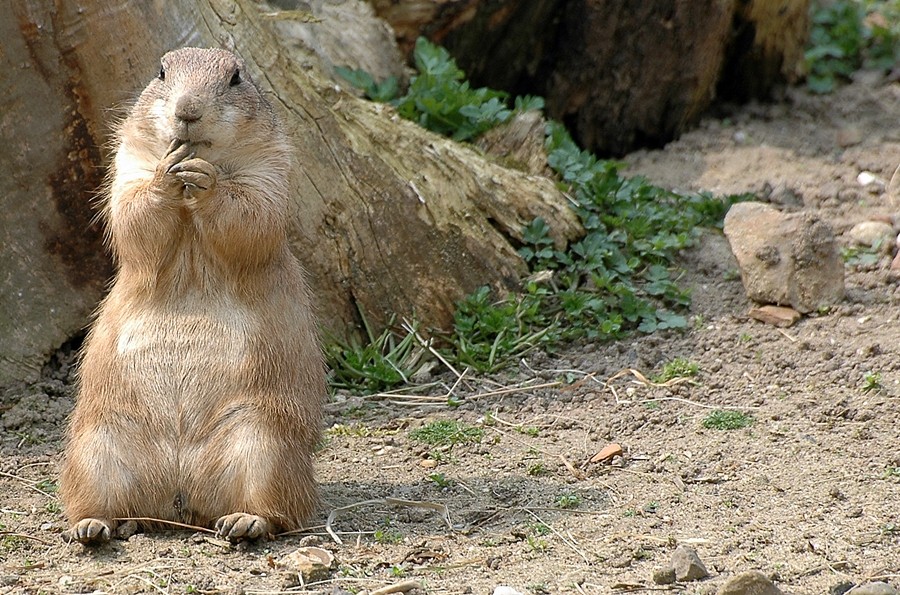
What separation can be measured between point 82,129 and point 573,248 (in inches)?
123

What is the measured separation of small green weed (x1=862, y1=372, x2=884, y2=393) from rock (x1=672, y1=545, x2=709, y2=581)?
2.29m

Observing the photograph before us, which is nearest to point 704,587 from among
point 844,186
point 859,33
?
point 844,186

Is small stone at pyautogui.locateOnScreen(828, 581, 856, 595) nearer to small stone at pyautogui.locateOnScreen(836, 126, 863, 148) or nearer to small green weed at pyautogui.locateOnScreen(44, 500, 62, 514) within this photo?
small green weed at pyautogui.locateOnScreen(44, 500, 62, 514)

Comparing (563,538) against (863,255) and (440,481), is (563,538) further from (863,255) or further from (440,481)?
(863,255)

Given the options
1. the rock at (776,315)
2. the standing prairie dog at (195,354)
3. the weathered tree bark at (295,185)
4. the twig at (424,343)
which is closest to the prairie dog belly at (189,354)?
the standing prairie dog at (195,354)

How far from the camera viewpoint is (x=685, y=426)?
6277mm

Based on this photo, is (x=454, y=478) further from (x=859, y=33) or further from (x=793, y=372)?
(x=859, y=33)

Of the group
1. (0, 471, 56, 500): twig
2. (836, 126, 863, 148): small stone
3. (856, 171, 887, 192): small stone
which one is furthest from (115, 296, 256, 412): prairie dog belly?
(836, 126, 863, 148): small stone

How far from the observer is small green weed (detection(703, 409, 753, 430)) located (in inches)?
243

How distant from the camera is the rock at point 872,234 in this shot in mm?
7867

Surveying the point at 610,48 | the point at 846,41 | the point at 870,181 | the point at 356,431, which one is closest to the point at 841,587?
the point at 356,431

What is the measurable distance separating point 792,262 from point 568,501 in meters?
2.58

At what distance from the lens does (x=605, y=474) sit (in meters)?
5.80

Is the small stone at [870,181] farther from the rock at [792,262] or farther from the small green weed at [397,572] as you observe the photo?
the small green weed at [397,572]
